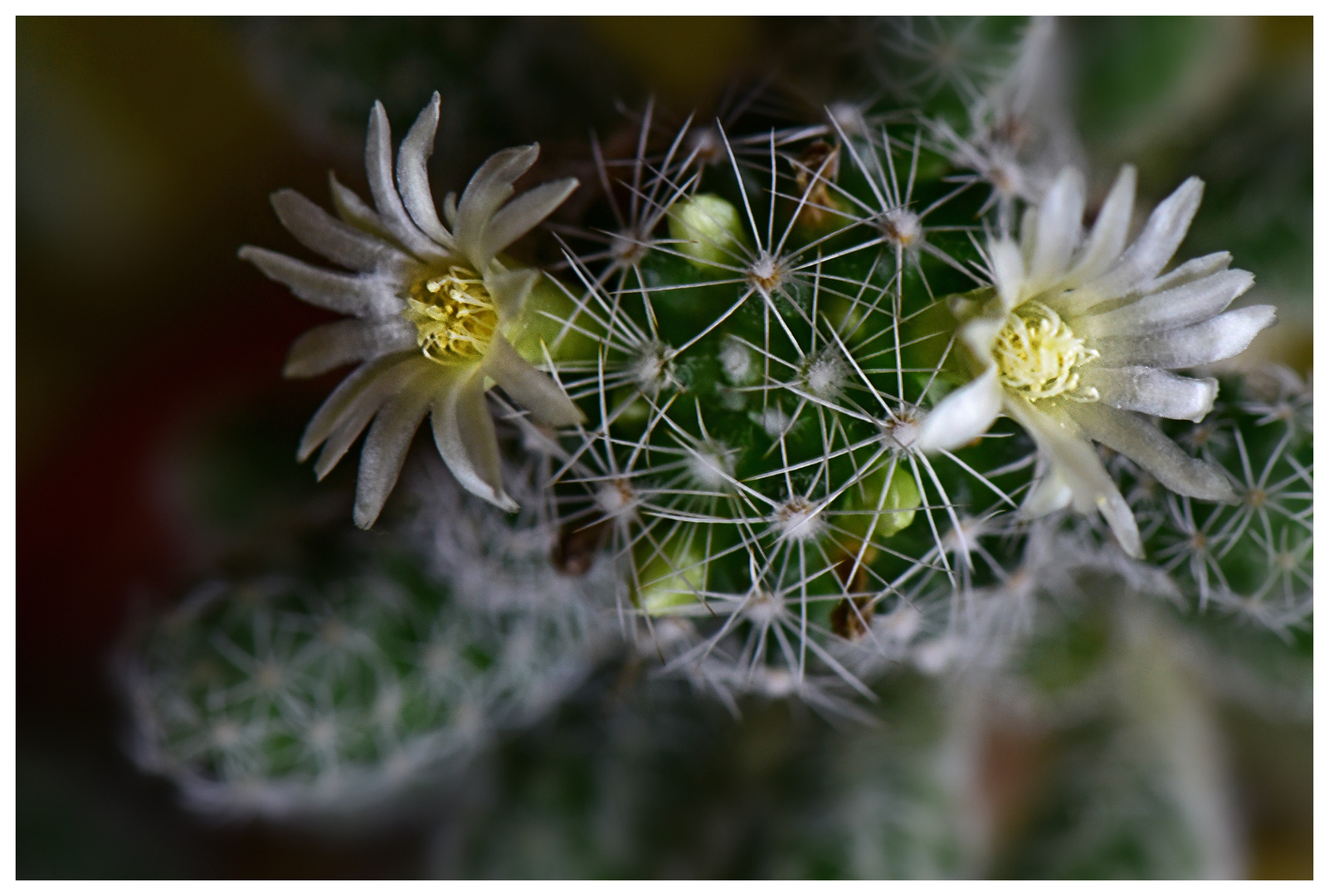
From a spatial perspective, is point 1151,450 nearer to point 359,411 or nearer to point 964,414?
point 964,414

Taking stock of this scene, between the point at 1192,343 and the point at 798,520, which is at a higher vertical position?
the point at 1192,343

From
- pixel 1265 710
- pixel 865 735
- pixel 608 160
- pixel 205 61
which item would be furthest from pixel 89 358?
pixel 1265 710

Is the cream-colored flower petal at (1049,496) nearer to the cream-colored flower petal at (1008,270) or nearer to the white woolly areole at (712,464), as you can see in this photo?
the cream-colored flower petal at (1008,270)

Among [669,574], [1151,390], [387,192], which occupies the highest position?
[387,192]

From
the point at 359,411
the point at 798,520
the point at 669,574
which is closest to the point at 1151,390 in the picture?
the point at 798,520

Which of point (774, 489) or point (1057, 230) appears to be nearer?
point (1057, 230)

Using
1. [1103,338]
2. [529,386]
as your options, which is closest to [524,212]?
[529,386]

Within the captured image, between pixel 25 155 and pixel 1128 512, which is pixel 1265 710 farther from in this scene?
pixel 25 155

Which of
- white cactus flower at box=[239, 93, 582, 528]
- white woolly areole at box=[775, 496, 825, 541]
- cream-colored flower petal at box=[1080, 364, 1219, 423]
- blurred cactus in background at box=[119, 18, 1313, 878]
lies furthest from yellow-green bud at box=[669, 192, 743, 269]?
cream-colored flower petal at box=[1080, 364, 1219, 423]

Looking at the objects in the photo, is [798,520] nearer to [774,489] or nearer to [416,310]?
[774,489]
